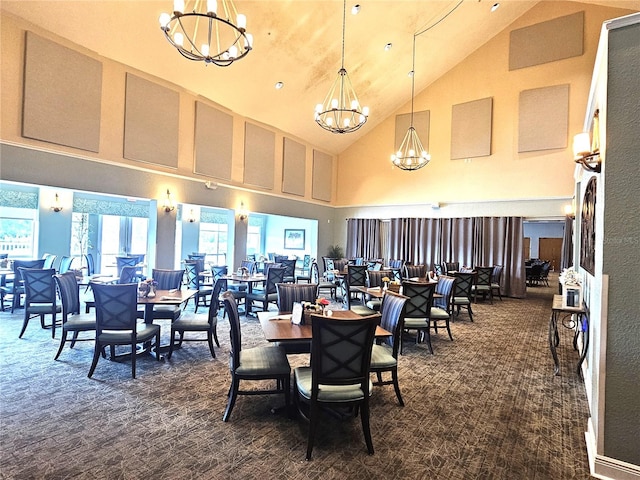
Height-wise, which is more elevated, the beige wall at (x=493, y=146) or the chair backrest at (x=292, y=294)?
the beige wall at (x=493, y=146)

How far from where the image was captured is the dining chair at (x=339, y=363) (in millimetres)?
2381

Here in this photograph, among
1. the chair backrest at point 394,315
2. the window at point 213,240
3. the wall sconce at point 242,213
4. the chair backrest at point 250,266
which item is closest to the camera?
the chair backrest at point 394,315

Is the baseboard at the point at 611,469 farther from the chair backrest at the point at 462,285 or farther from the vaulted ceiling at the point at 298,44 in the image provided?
the vaulted ceiling at the point at 298,44

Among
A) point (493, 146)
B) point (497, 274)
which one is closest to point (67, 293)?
point (497, 274)

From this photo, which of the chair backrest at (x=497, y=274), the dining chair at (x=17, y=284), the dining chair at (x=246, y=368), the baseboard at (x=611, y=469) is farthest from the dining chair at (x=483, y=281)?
the dining chair at (x=17, y=284)

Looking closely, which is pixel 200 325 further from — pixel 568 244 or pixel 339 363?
pixel 568 244

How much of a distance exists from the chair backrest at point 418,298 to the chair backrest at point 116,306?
10.9ft

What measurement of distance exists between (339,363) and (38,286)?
4.94 m

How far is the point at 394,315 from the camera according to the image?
3426 mm

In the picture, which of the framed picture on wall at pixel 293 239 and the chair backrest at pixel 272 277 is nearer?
the chair backrest at pixel 272 277

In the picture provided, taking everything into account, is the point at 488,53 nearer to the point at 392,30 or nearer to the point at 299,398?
the point at 392,30

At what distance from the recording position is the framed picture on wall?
14555 mm

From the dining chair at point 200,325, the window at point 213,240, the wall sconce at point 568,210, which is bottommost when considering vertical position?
the dining chair at point 200,325

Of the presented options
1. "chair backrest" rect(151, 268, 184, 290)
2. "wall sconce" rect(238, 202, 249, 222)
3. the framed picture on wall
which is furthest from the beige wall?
"chair backrest" rect(151, 268, 184, 290)
